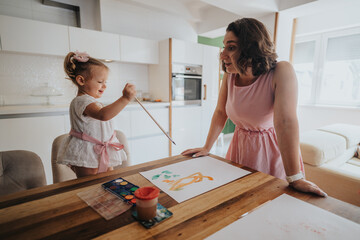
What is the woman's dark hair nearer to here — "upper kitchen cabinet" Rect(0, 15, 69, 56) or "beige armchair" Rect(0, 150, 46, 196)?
"beige armchair" Rect(0, 150, 46, 196)

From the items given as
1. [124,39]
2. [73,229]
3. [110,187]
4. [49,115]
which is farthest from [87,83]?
[124,39]

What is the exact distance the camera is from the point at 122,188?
0.70 metres

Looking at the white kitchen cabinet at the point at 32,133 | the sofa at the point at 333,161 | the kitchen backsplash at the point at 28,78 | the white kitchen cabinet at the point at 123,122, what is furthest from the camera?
the white kitchen cabinet at the point at 123,122

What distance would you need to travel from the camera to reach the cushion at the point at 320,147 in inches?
67.9

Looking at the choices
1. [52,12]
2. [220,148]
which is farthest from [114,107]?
[220,148]

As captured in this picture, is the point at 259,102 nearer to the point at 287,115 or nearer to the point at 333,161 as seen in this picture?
the point at 287,115

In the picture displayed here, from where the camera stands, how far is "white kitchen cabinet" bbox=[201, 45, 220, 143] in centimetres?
347

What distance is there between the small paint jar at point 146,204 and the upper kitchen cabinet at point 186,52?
8.84 feet

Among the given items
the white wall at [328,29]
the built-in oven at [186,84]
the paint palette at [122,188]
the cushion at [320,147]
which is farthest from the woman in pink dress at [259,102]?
the white wall at [328,29]

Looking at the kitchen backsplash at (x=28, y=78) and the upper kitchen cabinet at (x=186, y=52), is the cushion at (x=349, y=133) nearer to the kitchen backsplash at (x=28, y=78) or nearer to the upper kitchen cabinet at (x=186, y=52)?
the upper kitchen cabinet at (x=186, y=52)

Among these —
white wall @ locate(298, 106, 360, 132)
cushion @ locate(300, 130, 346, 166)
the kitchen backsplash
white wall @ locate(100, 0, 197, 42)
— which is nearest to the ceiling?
white wall @ locate(100, 0, 197, 42)

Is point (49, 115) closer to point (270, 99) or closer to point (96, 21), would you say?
point (96, 21)

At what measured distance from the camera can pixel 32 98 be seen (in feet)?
8.23

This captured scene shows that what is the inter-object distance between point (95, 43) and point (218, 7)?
199 centimetres
